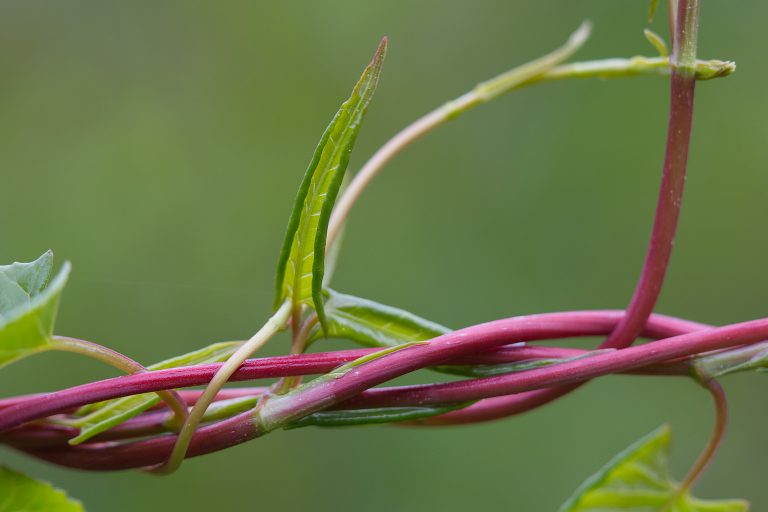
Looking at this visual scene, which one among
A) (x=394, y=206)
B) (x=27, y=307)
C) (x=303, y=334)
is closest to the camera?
(x=27, y=307)

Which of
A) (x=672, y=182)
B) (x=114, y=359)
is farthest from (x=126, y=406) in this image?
(x=672, y=182)

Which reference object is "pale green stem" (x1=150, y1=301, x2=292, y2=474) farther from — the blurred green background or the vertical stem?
the blurred green background

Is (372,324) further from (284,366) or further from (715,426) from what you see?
Answer: (715,426)

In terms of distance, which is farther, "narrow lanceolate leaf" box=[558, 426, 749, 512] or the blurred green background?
the blurred green background

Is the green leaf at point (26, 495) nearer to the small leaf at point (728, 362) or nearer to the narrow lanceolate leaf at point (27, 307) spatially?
the narrow lanceolate leaf at point (27, 307)

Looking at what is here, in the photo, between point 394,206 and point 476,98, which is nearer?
point 476,98

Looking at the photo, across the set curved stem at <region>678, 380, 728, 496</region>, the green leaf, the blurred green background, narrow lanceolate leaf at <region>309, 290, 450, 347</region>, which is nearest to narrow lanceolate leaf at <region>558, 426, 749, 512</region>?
curved stem at <region>678, 380, 728, 496</region>

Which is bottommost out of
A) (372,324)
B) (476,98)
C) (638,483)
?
(638,483)
